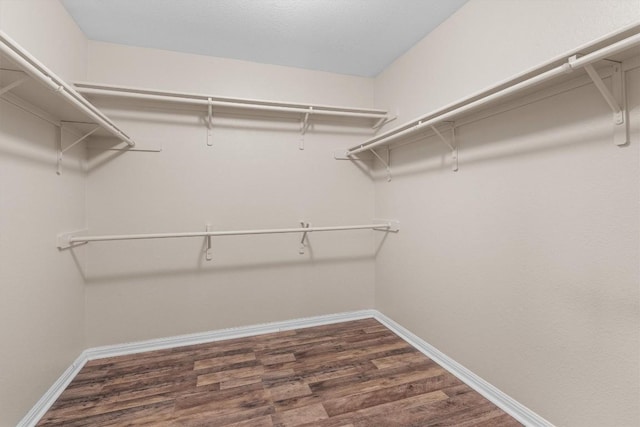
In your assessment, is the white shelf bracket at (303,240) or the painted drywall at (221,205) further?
the white shelf bracket at (303,240)

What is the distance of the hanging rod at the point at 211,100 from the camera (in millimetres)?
1933

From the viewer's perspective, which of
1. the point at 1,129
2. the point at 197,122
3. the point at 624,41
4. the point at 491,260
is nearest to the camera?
the point at 624,41

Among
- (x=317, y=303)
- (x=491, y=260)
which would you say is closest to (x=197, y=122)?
(x=317, y=303)

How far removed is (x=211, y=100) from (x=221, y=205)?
0.80m

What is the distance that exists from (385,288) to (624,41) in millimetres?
2169

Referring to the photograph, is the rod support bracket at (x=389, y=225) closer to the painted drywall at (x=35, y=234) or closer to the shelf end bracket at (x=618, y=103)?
the shelf end bracket at (x=618, y=103)

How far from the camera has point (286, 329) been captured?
2.50 metres

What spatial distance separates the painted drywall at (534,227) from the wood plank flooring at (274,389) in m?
0.29

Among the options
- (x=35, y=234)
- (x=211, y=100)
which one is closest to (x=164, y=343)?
(x=35, y=234)

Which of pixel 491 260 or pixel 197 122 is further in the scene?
pixel 197 122

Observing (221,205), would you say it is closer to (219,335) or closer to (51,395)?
(219,335)

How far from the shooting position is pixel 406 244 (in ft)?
7.72

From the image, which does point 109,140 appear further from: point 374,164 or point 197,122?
point 374,164

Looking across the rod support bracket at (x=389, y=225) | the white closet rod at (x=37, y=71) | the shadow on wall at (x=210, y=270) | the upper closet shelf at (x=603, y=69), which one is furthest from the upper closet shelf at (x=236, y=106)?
the upper closet shelf at (x=603, y=69)
